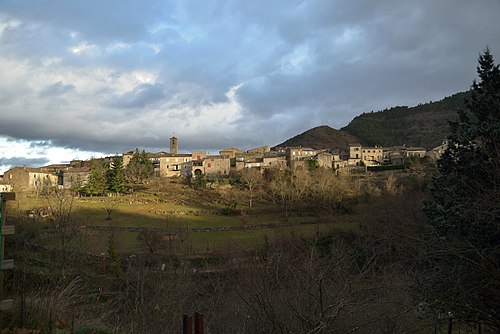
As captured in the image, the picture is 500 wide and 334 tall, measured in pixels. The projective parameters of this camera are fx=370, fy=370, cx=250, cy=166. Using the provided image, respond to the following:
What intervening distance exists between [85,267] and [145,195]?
32.6 m

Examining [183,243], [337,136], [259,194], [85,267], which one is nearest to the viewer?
[85,267]

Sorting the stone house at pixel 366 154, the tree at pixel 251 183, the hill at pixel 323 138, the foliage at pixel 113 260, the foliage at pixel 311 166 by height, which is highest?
the hill at pixel 323 138

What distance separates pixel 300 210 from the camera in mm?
43969

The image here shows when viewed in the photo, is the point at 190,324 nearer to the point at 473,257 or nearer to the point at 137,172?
the point at 473,257

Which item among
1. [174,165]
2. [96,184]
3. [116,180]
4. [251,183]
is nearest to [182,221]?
[251,183]

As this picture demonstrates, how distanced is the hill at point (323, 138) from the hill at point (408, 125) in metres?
3.82

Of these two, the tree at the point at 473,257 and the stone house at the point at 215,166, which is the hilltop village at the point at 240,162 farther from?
the tree at the point at 473,257

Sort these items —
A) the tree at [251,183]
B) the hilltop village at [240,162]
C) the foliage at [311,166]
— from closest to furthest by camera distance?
1. the tree at [251,183]
2. the foliage at [311,166]
3. the hilltop village at [240,162]

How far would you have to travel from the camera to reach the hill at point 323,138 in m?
116

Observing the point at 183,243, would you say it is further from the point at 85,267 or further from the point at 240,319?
the point at 240,319

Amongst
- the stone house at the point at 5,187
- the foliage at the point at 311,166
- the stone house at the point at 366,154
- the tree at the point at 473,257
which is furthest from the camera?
the stone house at the point at 366,154

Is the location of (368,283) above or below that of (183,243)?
above

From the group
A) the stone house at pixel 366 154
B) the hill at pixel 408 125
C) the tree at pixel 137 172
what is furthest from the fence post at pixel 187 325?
the hill at pixel 408 125

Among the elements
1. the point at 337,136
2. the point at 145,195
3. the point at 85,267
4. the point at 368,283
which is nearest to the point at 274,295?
the point at 368,283
